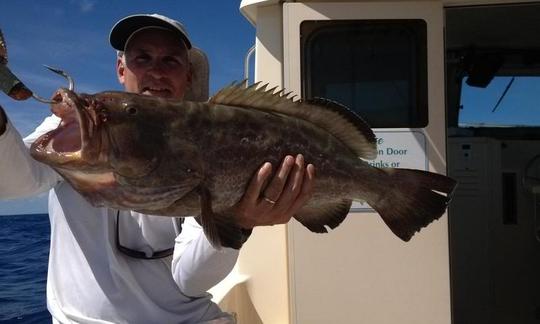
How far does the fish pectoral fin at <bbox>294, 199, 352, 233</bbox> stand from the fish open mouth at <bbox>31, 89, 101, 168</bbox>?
39.4 inches

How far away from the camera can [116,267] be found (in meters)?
2.27

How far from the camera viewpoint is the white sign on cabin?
153 inches

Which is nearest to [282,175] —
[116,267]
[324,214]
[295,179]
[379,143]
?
[295,179]

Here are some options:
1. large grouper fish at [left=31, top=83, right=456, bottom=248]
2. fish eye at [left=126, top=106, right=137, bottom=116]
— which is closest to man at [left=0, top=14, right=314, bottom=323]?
large grouper fish at [left=31, top=83, right=456, bottom=248]

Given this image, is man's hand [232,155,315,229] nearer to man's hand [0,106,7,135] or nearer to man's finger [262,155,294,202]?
man's finger [262,155,294,202]

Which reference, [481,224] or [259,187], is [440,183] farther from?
[481,224]

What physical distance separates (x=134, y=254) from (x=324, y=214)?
850mm

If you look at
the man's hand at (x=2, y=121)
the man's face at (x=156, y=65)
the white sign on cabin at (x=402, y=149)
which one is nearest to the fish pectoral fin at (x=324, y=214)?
the man's face at (x=156, y=65)

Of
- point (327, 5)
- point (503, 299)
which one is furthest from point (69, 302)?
point (503, 299)

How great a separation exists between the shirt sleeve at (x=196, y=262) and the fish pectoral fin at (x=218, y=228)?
249mm

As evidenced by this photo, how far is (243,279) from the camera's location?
4.48m

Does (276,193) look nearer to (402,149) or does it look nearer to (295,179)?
(295,179)

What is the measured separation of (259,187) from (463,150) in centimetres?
441

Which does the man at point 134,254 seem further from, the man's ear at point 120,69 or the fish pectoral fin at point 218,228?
the man's ear at point 120,69
